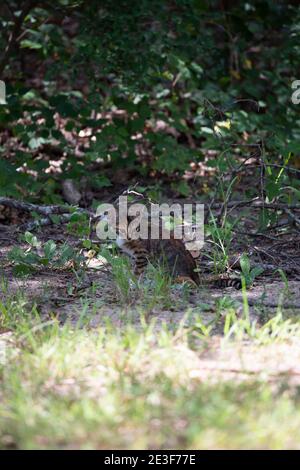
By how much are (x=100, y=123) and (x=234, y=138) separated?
1.60 metres

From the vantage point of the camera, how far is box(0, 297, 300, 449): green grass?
2893 mm

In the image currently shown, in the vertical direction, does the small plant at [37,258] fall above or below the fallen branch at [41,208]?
below

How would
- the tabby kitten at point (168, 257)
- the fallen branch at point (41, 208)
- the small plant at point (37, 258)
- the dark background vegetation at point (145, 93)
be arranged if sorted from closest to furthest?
the tabby kitten at point (168, 257), the small plant at point (37, 258), the fallen branch at point (41, 208), the dark background vegetation at point (145, 93)

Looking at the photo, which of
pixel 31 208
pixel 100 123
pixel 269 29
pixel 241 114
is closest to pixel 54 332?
pixel 31 208

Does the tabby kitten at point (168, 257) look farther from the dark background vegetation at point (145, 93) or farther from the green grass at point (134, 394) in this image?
the dark background vegetation at point (145, 93)

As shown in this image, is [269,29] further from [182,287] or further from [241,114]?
[182,287]

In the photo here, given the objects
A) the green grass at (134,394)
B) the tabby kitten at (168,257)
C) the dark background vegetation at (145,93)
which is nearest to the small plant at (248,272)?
the tabby kitten at (168,257)

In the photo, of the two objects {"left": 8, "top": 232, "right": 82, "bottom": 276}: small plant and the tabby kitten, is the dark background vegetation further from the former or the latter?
{"left": 8, "top": 232, "right": 82, "bottom": 276}: small plant

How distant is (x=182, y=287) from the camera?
5.00 m

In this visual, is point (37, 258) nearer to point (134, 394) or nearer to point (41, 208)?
point (41, 208)

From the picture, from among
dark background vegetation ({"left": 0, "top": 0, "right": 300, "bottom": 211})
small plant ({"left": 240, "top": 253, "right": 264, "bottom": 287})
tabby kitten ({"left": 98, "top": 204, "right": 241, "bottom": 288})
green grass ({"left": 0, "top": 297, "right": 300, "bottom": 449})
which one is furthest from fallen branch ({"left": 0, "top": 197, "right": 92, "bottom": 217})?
green grass ({"left": 0, "top": 297, "right": 300, "bottom": 449})

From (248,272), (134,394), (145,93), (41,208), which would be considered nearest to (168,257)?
(248,272)

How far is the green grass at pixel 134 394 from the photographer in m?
2.89
